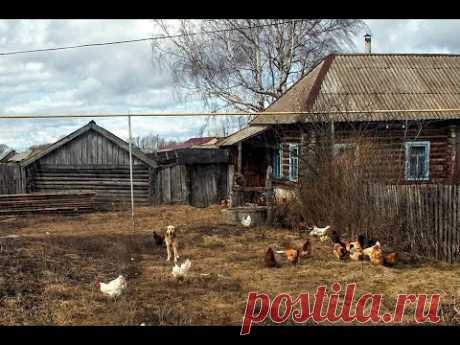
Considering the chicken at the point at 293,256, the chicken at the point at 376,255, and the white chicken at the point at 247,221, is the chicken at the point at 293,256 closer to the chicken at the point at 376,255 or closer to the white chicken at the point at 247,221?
the chicken at the point at 376,255

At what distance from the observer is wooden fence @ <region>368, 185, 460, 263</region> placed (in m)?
8.00

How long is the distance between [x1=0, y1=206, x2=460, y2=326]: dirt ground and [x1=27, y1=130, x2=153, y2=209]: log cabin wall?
851cm

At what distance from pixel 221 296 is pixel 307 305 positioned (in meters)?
1.23

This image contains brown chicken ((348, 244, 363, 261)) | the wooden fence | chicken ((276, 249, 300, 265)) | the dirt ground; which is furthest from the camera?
brown chicken ((348, 244, 363, 261))

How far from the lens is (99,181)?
2058cm

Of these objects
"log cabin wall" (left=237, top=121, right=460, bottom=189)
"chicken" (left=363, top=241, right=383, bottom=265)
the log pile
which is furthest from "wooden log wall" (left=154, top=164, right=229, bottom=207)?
"chicken" (left=363, top=241, right=383, bottom=265)

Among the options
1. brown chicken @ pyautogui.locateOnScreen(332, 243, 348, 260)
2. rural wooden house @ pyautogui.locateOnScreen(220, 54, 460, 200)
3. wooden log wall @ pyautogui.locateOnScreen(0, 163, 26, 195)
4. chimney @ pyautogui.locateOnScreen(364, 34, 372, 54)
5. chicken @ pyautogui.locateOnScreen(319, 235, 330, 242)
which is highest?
chimney @ pyautogui.locateOnScreen(364, 34, 372, 54)

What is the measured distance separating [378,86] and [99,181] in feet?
42.2

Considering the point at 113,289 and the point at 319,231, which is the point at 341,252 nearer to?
the point at 319,231

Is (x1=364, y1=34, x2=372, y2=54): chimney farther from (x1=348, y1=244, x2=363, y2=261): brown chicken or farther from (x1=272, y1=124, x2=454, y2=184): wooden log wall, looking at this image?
(x1=348, y1=244, x2=363, y2=261): brown chicken

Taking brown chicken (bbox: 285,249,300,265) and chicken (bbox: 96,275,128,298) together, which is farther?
brown chicken (bbox: 285,249,300,265)

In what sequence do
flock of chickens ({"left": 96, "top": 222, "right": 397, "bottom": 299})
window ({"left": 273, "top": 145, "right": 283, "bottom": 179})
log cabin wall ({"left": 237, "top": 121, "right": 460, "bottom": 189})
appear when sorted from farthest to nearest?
window ({"left": 273, "top": 145, "right": 283, "bottom": 179}) < log cabin wall ({"left": 237, "top": 121, "right": 460, "bottom": 189}) < flock of chickens ({"left": 96, "top": 222, "right": 397, "bottom": 299})
